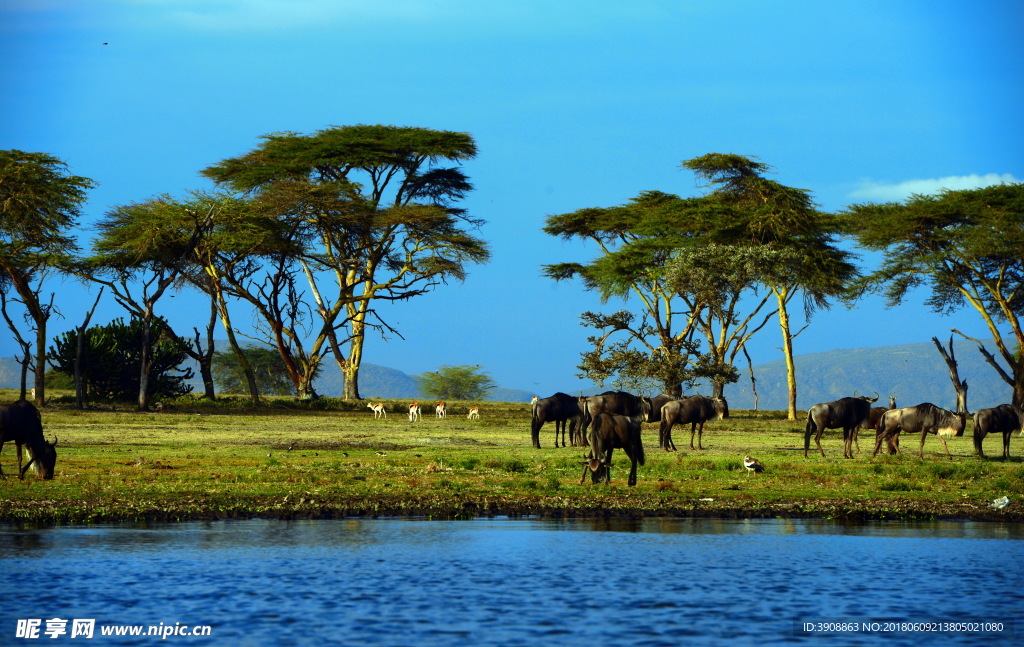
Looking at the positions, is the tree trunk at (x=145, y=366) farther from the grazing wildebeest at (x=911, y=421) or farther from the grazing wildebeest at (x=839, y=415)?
the grazing wildebeest at (x=911, y=421)

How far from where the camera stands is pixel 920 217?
6347 centimetres

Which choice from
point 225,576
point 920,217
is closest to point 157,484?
point 225,576

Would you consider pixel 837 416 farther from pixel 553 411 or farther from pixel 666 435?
pixel 553 411

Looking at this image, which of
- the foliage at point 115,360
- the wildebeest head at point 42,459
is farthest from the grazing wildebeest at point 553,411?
the foliage at point 115,360

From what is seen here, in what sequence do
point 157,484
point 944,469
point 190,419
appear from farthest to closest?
point 190,419 → point 944,469 → point 157,484

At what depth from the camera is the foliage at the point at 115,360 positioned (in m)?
57.2

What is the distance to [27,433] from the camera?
22.3m

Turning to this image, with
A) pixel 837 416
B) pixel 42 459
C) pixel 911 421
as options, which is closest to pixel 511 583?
pixel 42 459

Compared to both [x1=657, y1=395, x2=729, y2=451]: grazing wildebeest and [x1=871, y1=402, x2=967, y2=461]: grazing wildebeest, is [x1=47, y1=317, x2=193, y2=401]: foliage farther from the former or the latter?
[x1=871, y1=402, x2=967, y2=461]: grazing wildebeest

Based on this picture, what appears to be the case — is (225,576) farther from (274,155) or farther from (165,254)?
(274,155)

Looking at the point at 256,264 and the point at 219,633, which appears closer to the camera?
the point at 219,633

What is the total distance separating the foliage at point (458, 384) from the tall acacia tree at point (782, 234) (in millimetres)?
47634

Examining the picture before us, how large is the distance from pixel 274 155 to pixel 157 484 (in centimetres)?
4708

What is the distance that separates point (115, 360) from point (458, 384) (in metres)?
57.6
